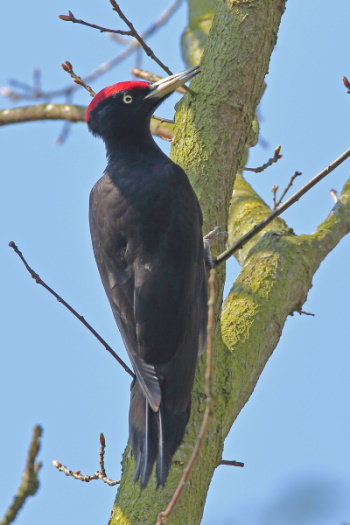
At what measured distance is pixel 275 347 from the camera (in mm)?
4004

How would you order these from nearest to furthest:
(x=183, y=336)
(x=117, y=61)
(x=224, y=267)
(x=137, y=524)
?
(x=137, y=524)
(x=183, y=336)
(x=224, y=267)
(x=117, y=61)

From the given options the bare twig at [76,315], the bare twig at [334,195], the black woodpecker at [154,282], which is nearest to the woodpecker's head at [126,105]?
the black woodpecker at [154,282]

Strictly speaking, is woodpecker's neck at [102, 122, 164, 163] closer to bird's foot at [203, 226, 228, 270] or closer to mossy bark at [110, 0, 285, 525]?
mossy bark at [110, 0, 285, 525]

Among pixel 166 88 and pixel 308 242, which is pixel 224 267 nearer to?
pixel 308 242

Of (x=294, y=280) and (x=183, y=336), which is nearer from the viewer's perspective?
(x=183, y=336)

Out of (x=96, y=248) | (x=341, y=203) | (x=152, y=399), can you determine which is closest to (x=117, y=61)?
(x=341, y=203)

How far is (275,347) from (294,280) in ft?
1.32

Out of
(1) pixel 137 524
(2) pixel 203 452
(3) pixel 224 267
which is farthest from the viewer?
(3) pixel 224 267

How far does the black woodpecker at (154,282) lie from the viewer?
3383 millimetres

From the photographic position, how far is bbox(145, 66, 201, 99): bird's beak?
161 inches

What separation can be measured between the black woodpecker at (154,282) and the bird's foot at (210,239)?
1.3 inches

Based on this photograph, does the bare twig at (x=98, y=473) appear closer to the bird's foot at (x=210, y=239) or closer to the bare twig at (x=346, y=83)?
the bird's foot at (x=210, y=239)

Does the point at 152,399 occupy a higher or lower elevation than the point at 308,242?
lower

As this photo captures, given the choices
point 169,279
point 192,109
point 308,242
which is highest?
point 192,109
